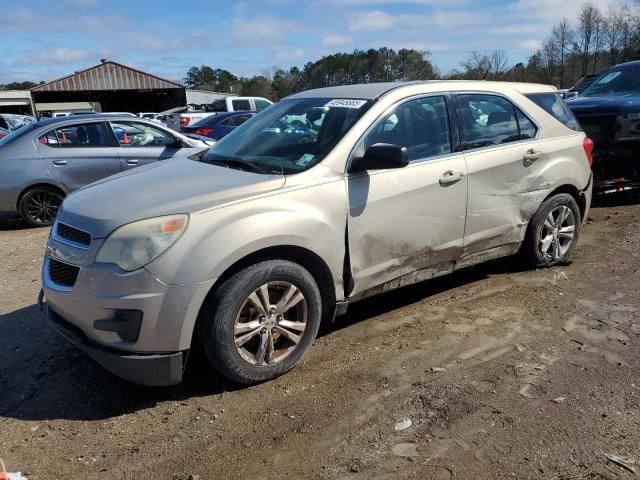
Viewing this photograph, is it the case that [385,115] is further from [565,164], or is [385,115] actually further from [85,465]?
[85,465]

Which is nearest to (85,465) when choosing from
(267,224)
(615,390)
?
(267,224)

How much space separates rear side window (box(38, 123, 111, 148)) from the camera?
810cm

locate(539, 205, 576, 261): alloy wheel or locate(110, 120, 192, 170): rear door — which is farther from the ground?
locate(110, 120, 192, 170): rear door

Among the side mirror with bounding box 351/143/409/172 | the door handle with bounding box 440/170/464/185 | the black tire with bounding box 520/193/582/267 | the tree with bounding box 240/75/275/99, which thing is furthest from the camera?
the tree with bounding box 240/75/275/99

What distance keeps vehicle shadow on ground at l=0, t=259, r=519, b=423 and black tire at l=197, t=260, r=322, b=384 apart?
200 mm

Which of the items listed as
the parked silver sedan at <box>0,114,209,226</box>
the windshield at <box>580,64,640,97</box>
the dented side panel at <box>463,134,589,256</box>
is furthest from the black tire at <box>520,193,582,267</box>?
the parked silver sedan at <box>0,114,209,226</box>

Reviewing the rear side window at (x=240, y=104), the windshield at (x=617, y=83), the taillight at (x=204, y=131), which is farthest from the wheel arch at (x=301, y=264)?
the rear side window at (x=240, y=104)

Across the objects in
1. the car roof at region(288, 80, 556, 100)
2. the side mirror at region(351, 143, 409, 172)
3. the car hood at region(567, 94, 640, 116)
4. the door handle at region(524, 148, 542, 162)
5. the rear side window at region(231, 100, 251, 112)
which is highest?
the rear side window at region(231, 100, 251, 112)

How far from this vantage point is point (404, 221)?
151 inches

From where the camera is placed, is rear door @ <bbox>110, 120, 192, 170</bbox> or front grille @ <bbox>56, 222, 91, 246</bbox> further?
rear door @ <bbox>110, 120, 192, 170</bbox>

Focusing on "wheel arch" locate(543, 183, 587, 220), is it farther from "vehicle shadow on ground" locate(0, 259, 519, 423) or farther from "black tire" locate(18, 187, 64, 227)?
"black tire" locate(18, 187, 64, 227)

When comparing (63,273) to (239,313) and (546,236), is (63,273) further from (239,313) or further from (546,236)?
(546,236)

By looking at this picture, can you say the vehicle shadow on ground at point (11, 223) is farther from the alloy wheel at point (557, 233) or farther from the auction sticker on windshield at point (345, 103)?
the alloy wheel at point (557, 233)

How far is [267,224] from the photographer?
10.4 feet
